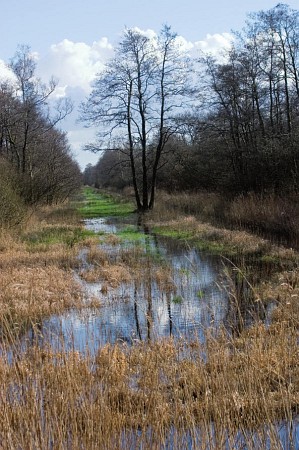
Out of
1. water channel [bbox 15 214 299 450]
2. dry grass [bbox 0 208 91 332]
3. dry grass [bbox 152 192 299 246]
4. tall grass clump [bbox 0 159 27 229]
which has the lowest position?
water channel [bbox 15 214 299 450]

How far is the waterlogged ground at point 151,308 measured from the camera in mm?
6555

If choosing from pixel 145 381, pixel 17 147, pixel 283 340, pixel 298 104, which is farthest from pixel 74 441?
pixel 17 147

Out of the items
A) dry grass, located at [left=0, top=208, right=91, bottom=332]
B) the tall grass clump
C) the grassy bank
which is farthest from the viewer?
the tall grass clump

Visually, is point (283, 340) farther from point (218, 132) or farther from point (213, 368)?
point (218, 132)

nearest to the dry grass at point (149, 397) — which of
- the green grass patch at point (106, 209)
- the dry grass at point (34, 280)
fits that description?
the dry grass at point (34, 280)

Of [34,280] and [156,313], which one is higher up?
[34,280]

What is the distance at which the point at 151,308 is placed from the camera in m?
8.47

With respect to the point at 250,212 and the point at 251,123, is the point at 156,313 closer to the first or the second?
the point at 250,212

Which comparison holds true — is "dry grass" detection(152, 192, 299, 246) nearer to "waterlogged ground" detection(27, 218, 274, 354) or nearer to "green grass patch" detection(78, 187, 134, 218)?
"waterlogged ground" detection(27, 218, 274, 354)

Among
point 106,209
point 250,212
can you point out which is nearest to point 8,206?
point 250,212

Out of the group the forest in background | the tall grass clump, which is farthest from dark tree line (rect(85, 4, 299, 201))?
the tall grass clump

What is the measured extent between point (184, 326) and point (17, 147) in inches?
1079

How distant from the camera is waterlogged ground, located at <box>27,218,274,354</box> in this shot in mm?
6555

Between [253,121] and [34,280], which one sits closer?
[34,280]
